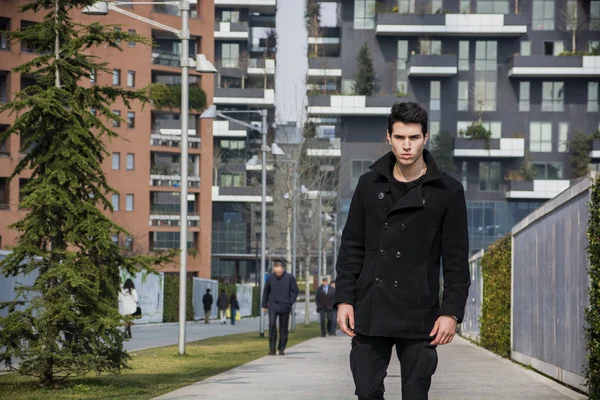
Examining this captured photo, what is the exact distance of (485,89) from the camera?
303 ft

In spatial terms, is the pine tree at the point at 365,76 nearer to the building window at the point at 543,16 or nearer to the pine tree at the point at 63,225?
the building window at the point at 543,16

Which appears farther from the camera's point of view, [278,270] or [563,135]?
[563,135]

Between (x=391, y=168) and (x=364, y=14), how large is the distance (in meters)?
89.5

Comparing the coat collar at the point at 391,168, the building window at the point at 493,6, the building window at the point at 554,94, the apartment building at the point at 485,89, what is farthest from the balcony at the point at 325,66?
the coat collar at the point at 391,168

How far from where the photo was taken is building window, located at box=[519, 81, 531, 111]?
3612 inches

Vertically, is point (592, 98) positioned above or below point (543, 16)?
below

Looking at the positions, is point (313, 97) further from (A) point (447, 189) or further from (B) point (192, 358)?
(A) point (447, 189)

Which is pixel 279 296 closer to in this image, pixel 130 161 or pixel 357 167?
pixel 130 161

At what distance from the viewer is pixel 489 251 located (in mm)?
24766

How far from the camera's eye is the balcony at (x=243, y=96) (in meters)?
103

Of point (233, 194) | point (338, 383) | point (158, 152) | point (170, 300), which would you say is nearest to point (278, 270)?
point (338, 383)

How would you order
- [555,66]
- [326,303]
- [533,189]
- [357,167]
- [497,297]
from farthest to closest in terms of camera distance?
[357,167], [533,189], [555,66], [326,303], [497,297]

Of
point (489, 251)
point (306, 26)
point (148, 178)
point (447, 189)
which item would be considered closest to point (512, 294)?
point (489, 251)

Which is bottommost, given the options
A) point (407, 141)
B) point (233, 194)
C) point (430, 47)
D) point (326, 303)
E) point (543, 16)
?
point (326, 303)
